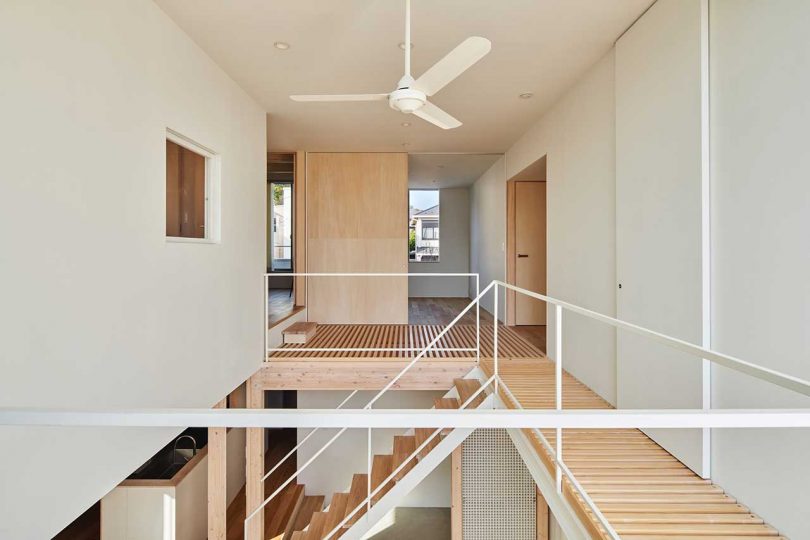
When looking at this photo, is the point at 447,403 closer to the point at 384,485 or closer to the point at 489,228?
the point at 384,485

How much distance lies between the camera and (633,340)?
8.53 ft

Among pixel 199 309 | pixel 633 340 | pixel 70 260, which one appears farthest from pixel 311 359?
pixel 633 340

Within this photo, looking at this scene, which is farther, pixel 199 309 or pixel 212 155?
pixel 212 155

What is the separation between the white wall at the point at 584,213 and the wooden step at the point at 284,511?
3840mm

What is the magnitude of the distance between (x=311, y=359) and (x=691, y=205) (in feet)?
11.2

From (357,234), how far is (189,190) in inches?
128

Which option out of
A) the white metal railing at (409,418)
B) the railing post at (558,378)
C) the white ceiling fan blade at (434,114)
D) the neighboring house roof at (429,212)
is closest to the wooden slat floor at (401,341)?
the railing post at (558,378)

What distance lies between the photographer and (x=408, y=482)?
3.19 metres

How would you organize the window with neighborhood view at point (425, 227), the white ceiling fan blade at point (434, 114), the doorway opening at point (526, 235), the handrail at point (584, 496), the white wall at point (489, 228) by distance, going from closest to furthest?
the handrail at point (584, 496), the white ceiling fan blade at point (434, 114), the doorway opening at point (526, 235), the white wall at point (489, 228), the window with neighborhood view at point (425, 227)

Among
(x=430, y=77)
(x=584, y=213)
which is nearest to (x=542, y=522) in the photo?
(x=584, y=213)

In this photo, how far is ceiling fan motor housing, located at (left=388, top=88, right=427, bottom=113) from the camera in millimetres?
1990

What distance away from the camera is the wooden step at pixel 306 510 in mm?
5178

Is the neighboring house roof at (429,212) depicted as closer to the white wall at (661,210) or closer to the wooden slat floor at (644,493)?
the white wall at (661,210)

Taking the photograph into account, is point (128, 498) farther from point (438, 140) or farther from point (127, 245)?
point (438, 140)
